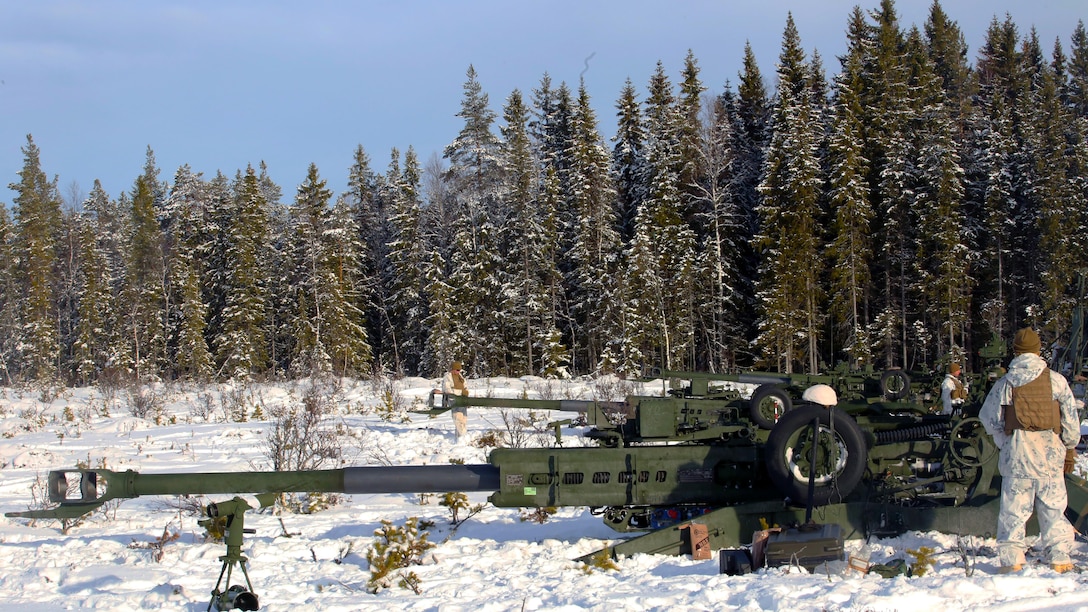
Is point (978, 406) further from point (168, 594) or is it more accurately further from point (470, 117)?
point (470, 117)

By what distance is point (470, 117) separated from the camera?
5006 cm

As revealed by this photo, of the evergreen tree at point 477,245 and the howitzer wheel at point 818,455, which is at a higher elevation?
the evergreen tree at point 477,245

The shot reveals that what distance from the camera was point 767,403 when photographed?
473 inches

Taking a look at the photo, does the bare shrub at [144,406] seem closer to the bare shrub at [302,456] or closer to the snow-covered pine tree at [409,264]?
the bare shrub at [302,456]

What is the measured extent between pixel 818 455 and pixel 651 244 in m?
37.2

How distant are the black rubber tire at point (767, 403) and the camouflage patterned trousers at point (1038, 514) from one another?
16.6ft

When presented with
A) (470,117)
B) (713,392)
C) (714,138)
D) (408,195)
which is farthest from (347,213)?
(713,392)

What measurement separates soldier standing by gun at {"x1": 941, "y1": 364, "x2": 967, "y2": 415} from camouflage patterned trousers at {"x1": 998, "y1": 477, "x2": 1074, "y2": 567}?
839 cm

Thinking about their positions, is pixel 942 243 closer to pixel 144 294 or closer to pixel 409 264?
pixel 409 264

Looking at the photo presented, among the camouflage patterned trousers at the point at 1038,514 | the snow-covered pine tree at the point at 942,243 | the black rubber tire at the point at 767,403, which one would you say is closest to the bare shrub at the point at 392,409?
the black rubber tire at the point at 767,403

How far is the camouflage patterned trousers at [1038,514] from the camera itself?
620cm

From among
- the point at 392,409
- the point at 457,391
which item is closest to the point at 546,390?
the point at 392,409

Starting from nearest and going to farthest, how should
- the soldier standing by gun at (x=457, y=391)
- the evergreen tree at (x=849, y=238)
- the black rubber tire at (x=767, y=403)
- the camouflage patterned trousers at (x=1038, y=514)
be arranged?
the camouflage patterned trousers at (x=1038, y=514), the black rubber tire at (x=767, y=403), the soldier standing by gun at (x=457, y=391), the evergreen tree at (x=849, y=238)

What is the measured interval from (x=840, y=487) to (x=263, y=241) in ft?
163
